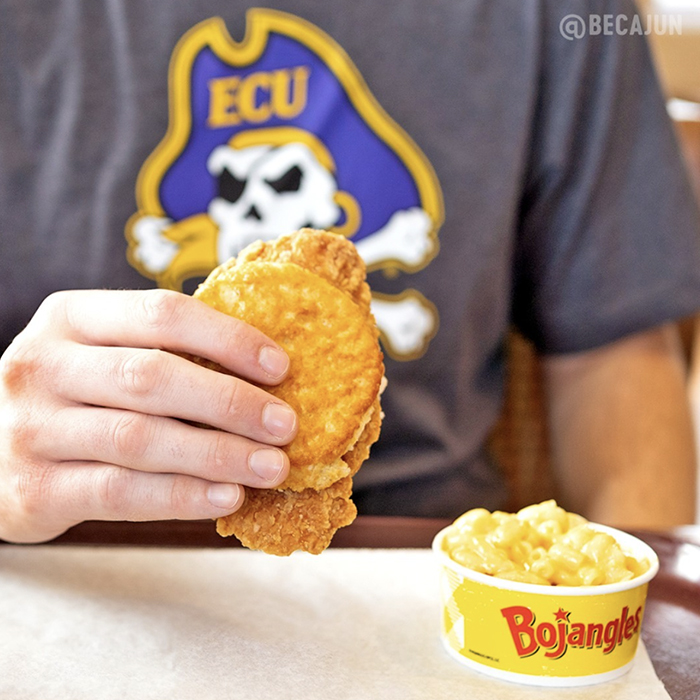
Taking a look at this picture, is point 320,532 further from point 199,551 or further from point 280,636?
point 199,551

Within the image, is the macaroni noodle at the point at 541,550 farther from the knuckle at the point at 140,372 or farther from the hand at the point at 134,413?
the knuckle at the point at 140,372

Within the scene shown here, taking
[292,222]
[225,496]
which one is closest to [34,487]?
[225,496]

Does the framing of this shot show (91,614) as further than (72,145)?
No

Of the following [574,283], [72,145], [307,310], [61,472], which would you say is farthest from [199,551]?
[574,283]

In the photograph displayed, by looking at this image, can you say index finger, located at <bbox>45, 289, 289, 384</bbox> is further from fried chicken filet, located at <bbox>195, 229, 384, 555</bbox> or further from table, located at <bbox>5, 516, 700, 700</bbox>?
table, located at <bbox>5, 516, 700, 700</bbox>

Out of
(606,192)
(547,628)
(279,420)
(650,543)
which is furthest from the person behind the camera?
(606,192)

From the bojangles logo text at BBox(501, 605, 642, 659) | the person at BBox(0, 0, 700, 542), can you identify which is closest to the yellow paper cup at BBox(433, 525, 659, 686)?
the bojangles logo text at BBox(501, 605, 642, 659)

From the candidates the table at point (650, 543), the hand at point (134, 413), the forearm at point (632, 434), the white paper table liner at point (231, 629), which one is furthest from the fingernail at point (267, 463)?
the forearm at point (632, 434)

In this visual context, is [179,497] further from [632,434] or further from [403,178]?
[632,434]
